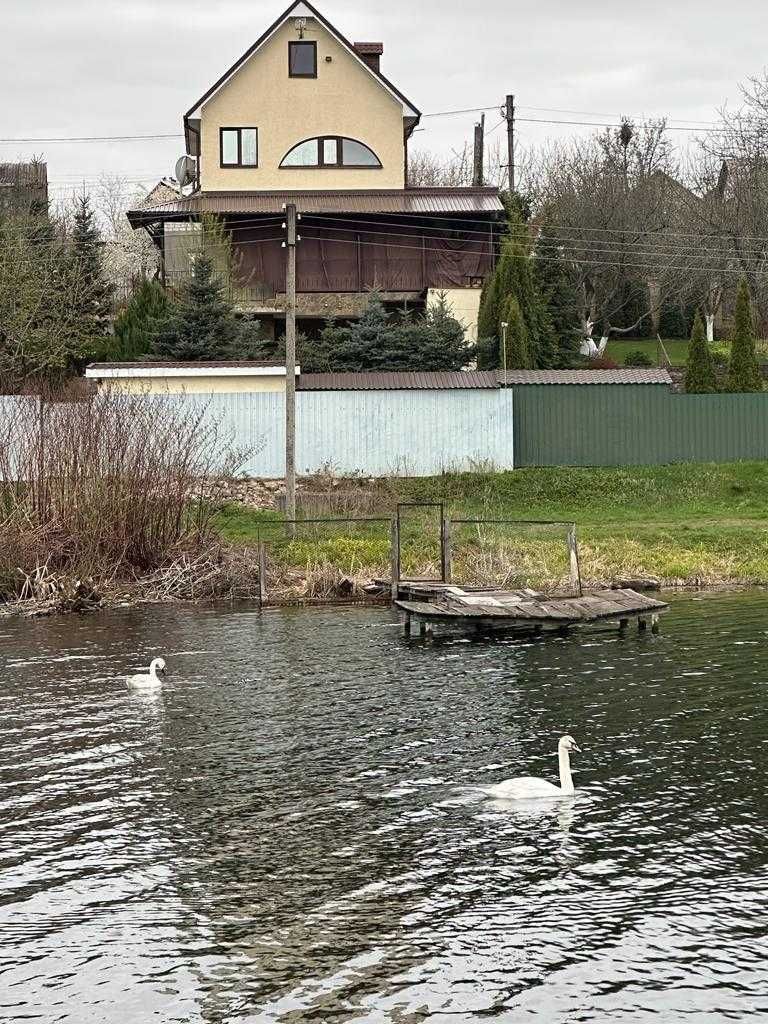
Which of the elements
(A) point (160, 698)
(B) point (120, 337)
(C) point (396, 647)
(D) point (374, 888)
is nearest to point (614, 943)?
(D) point (374, 888)

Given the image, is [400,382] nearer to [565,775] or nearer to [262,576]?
[262,576]

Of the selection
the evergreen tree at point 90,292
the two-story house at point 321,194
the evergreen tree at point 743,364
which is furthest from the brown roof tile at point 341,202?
the evergreen tree at point 743,364

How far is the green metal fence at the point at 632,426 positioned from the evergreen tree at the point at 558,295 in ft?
43.3

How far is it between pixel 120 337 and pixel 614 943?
136 feet

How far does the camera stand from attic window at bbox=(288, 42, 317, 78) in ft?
188

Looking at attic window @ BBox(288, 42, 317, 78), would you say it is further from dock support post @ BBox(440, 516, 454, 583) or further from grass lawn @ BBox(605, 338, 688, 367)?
dock support post @ BBox(440, 516, 454, 583)

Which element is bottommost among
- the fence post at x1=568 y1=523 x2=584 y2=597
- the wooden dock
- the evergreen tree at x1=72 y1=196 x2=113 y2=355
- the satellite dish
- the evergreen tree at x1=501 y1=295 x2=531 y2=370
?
the wooden dock

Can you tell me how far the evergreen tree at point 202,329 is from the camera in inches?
1828

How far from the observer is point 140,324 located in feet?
163

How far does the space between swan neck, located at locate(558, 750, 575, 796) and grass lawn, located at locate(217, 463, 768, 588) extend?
49.2ft

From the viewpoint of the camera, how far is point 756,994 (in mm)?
10234

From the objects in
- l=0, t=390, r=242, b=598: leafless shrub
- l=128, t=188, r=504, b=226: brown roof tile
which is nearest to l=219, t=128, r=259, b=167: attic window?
l=128, t=188, r=504, b=226: brown roof tile

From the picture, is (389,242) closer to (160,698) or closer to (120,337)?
(120,337)

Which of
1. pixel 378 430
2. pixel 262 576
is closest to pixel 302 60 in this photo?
pixel 378 430
